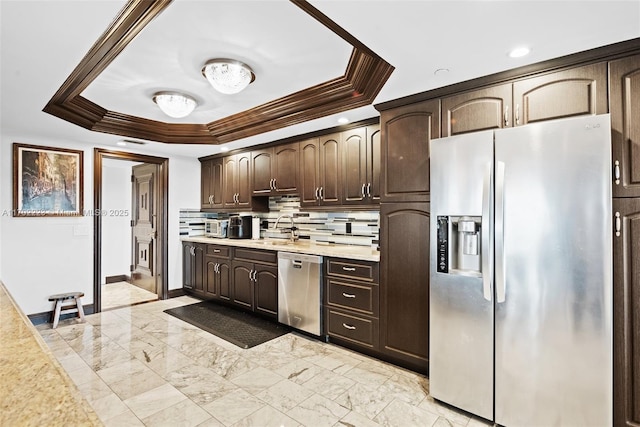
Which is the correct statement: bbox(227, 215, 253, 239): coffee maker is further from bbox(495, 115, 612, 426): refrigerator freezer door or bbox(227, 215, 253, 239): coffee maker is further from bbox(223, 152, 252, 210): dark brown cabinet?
bbox(495, 115, 612, 426): refrigerator freezer door

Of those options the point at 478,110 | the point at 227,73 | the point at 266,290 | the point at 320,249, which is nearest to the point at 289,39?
the point at 227,73

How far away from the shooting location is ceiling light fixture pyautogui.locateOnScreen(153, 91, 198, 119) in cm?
286

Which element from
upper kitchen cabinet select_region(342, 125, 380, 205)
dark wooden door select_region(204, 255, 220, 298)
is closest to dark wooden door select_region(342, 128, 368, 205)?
upper kitchen cabinet select_region(342, 125, 380, 205)

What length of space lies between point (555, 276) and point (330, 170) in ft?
7.23

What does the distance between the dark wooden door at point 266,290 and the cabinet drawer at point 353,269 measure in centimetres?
83

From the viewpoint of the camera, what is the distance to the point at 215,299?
14.6 feet

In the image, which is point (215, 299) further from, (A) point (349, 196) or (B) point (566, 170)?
(B) point (566, 170)

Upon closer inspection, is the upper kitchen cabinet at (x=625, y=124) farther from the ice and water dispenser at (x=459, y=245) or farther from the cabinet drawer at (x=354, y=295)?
the cabinet drawer at (x=354, y=295)

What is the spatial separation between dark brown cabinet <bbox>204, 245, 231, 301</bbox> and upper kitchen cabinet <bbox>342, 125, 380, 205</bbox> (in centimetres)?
187

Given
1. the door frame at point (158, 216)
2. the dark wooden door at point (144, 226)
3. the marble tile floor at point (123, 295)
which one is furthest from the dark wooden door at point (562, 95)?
the marble tile floor at point (123, 295)

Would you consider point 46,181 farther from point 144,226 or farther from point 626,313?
point 626,313

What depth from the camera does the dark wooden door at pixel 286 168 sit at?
152 inches

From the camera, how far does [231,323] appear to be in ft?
12.2

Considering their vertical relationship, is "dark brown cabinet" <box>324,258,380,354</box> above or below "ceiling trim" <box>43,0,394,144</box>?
below
